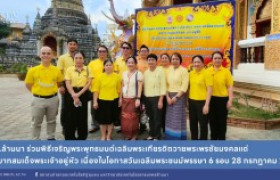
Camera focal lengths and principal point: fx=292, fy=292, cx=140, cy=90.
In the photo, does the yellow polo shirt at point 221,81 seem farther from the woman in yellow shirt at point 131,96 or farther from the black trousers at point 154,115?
the woman in yellow shirt at point 131,96

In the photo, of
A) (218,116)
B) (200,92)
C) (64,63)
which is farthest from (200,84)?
(64,63)

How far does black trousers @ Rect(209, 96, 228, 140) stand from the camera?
421 cm

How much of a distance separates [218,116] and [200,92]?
1.56ft

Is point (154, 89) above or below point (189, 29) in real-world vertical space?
below

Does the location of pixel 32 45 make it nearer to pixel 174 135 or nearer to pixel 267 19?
pixel 267 19

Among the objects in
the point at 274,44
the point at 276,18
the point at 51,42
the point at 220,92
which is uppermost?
the point at 51,42

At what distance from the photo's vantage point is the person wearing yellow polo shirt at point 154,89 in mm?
4464

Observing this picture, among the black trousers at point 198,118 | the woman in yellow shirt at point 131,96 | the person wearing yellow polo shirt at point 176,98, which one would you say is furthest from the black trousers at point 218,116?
the woman in yellow shirt at point 131,96

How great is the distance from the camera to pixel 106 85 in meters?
4.50

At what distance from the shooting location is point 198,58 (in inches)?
162

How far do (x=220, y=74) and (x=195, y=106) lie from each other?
578 millimetres

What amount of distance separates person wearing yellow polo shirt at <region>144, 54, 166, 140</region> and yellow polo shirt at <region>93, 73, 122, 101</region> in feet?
1.59

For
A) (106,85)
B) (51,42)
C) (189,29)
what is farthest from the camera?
(51,42)

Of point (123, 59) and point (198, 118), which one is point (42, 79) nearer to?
point (123, 59)
